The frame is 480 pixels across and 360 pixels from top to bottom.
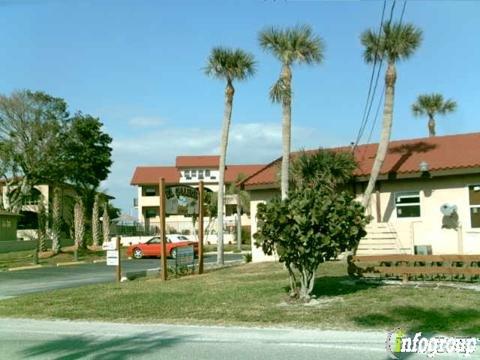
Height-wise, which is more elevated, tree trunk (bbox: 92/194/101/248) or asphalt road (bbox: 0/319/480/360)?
tree trunk (bbox: 92/194/101/248)

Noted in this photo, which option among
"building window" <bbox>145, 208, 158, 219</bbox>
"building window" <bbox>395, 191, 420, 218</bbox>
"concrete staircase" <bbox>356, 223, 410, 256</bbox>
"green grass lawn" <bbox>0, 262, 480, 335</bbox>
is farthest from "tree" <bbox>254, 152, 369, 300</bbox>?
"building window" <bbox>145, 208, 158, 219</bbox>

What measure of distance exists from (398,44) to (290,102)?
4.22 m

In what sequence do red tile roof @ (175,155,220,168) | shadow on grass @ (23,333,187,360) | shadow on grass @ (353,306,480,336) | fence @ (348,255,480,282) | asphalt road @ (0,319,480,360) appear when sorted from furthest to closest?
red tile roof @ (175,155,220,168) → fence @ (348,255,480,282) → shadow on grass @ (353,306,480,336) → shadow on grass @ (23,333,187,360) → asphalt road @ (0,319,480,360)

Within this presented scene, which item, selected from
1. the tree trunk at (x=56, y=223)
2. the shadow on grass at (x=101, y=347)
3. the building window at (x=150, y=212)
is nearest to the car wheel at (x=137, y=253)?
the tree trunk at (x=56, y=223)

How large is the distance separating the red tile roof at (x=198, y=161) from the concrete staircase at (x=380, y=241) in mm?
48595

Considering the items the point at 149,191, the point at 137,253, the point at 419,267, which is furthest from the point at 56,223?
the point at 149,191

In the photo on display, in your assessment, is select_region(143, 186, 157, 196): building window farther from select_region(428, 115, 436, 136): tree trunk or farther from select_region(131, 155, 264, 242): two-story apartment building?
select_region(428, 115, 436, 136): tree trunk

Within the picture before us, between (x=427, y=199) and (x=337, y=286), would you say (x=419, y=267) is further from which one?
(x=427, y=199)

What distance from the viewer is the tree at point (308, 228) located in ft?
39.9

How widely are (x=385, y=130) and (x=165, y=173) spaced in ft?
165

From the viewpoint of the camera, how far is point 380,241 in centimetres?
2256

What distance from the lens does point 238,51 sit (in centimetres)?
2423

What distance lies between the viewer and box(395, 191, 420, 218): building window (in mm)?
22406

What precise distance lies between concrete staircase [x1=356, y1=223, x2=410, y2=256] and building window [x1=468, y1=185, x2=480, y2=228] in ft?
8.58
